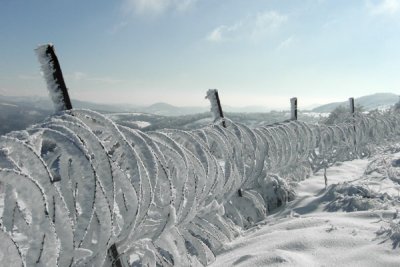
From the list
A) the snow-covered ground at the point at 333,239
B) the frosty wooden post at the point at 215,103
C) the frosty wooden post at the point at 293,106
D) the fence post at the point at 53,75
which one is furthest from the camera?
the frosty wooden post at the point at 293,106

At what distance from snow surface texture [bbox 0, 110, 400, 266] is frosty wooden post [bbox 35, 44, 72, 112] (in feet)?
1.42

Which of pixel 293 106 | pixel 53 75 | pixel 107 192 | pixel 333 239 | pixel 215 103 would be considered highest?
pixel 53 75

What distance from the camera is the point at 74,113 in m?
2.76

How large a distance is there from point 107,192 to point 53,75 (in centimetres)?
139

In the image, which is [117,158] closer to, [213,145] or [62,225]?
[62,225]

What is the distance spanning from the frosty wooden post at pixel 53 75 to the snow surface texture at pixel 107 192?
1.42 feet

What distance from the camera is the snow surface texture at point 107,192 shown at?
5.95ft

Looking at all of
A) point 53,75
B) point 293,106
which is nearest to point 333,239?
Answer: point 53,75

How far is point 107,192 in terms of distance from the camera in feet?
7.59

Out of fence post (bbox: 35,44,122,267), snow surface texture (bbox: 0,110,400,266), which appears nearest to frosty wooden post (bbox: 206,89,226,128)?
snow surface texture (bbox: 0,110,400,266)

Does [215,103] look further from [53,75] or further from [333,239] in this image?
[53,75]

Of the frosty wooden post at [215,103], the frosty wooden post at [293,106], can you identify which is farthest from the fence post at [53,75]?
the frosty wooden post at [293,106]

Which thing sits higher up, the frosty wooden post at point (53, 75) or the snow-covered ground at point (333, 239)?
the frosty wooden post at point (53, 75)

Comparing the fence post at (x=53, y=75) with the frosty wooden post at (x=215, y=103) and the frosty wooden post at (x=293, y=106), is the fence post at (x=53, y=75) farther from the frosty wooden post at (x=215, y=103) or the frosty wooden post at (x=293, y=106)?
the frosty wooden post at (x=293, y=106)
